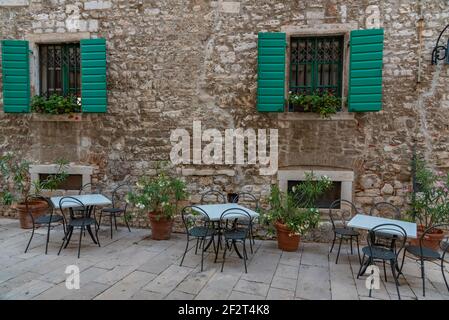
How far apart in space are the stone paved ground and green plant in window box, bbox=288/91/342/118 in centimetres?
209

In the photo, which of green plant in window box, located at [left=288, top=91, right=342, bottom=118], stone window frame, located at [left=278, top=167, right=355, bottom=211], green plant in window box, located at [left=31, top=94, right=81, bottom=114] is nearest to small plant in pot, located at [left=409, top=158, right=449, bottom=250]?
stone window frame, located at [left=278, top=167, right=355, bottom=211]

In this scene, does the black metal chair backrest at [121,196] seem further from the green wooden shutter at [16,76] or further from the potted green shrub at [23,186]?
the green wooden shutter at [16,76]

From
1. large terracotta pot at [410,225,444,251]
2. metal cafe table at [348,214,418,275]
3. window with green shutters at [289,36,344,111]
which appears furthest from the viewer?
window with green shutters at [289,36,344,111]

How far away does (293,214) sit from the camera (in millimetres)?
4629

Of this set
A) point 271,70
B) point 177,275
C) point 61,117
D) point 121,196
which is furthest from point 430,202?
point 61,117

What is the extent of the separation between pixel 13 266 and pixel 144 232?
1954 millimetres

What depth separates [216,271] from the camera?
3.84 metres

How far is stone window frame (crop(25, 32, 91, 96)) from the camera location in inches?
217

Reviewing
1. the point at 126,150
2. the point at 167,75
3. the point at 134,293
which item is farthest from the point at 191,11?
the point at 134,293

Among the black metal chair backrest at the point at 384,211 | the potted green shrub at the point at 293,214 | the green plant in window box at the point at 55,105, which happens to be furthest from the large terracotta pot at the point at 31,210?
the black metal chair backrest at the point at 384,211

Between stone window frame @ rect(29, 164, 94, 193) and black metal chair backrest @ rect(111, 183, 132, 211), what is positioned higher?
stone window frame @ rect(29, 164, 94, 193)

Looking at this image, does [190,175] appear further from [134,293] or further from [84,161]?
[134,293]

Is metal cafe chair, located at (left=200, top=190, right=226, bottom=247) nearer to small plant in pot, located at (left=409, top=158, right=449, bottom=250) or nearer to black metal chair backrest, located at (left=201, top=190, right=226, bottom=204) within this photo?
black metal chair backrest, located at (left=201, top=190, right=226, bottom=204)

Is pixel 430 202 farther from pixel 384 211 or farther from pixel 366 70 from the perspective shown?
pixel 366 70
